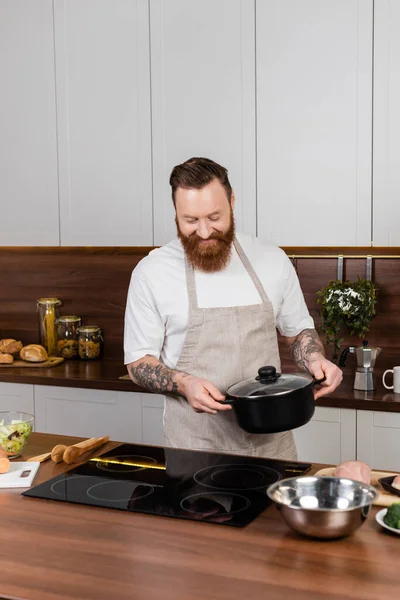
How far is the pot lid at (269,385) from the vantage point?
6.57 ft

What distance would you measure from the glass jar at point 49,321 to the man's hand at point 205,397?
2.30 m

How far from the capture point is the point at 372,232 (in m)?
3.43

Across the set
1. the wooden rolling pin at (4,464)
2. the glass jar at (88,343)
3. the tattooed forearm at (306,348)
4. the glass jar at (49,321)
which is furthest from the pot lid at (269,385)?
the glass jar at (49,321)

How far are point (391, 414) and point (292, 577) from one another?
6.12 feet

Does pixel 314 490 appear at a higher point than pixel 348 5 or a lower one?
lower

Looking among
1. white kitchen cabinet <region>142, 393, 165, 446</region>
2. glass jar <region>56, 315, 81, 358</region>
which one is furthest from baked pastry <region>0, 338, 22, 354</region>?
white kitchen cabinet <region>142, 393, 165, 446</region>

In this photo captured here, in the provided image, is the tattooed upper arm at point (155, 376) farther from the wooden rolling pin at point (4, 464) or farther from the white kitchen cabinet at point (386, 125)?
the white kitchen cabinet at point (386, 125)

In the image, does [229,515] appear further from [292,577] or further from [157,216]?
[157,216]

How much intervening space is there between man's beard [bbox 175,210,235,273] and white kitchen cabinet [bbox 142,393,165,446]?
1.23 metres

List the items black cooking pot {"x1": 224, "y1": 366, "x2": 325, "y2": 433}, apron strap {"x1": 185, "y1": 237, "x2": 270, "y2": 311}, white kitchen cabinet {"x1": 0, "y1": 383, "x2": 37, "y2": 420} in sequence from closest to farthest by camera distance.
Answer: black cooking pot {"x1": 224, "y1": 366, "x2": 325, "y2": 433}, apron strap {"x1": 185, "y1": 237, "x2": 270, "y2": 311}, white kitchen cabinet {"x1": 0, "y1": 383, "x2": 37, "y2": 420}

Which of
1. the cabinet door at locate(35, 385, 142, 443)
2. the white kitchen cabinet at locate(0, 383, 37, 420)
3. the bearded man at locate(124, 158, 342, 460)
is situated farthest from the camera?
the white kitchen cabinet at locate(0, 383, 37, 420)

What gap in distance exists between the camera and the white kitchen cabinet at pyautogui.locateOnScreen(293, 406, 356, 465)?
331 centimetres

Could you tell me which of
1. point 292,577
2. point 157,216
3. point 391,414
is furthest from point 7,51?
point 292,577

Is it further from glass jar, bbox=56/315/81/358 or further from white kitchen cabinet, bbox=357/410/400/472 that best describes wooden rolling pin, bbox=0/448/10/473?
glass jar, bbox=56/315/81/358
